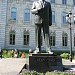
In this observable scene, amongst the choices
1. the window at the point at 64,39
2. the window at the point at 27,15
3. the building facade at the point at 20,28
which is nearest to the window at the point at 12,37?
the building facade at the point at 20,28

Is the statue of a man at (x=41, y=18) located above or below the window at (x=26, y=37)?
above

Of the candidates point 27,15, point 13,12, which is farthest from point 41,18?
point 27,15

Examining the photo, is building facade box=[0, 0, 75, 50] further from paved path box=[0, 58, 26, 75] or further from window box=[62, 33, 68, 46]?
paved path box=[0, 58, 26, 75]

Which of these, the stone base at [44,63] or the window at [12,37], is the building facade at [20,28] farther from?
the stone base at [44,63]

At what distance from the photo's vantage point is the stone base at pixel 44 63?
10.2 metres

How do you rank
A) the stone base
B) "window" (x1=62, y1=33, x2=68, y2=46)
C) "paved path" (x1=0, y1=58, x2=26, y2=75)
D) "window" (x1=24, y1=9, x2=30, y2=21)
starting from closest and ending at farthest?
"paved path" (x1=0, y1=58, x2=26, y2=75), the stone base, "window" (x1=24, y1=9, x2=30, y2=21), "window" (x1=62, y1=33, x2=68, y2=46)

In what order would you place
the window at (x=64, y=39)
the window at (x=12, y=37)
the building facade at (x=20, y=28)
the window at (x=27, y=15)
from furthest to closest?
the window at (x=64, y=39), the window at (x=27, y=15), the window at (x=12, y=37), the building facade at (x=20, y=28)

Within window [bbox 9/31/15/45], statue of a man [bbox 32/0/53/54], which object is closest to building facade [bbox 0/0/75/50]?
window [bbox 9/31/15/45]

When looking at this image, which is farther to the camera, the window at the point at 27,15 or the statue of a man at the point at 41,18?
the window at the point at 27,15

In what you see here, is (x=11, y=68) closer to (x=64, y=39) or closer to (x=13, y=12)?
(x=13, y=12)

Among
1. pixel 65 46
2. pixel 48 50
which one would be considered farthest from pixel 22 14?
pixel 48 50

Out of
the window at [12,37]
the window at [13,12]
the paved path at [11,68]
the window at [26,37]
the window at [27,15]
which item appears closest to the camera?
the paved path at [11,68]

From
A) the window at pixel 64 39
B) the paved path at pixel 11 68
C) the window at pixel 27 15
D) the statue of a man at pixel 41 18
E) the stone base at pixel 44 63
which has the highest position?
the window at pixel 27 15

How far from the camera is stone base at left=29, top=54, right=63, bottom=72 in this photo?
10.2 meters
